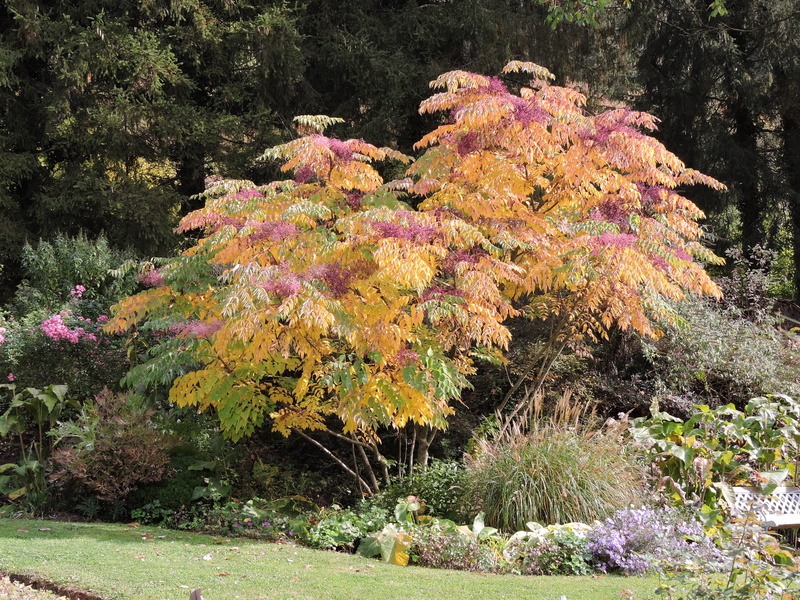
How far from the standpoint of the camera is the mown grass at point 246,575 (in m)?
4.32

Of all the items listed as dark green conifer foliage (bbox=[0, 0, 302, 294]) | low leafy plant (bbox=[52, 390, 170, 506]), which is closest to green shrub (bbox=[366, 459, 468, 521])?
low leafy plant (bbox=[52, 390, 170, 506])

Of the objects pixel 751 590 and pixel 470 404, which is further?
Result: pixel 470 404

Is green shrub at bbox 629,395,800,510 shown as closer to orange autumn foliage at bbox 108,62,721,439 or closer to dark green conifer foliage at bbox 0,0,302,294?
orange autumn foliage at bbox 108,62,721,439

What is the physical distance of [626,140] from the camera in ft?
20.8

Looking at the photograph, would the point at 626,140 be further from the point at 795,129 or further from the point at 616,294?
the point at 795,129

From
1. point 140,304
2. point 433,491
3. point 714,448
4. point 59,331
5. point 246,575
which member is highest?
point 140,304

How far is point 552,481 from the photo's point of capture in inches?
233

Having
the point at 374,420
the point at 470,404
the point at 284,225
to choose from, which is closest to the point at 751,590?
the point at 374,420

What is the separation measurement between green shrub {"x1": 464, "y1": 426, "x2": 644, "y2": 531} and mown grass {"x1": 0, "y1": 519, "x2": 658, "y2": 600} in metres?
0.96

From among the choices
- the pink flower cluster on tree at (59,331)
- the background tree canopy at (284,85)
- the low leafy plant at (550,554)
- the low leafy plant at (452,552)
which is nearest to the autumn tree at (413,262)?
the low leafy plant at (452,552)

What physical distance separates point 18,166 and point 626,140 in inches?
371

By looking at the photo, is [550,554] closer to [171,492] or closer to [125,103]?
[171,492]

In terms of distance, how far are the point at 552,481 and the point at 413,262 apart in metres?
2.09

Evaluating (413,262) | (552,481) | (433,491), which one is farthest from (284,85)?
(552,481)
